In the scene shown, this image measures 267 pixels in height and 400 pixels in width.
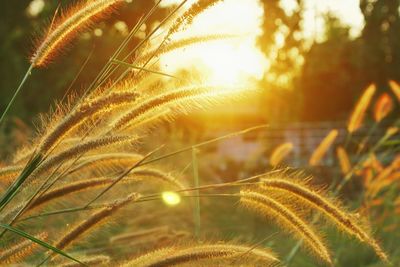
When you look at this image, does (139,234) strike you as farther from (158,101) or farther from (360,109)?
(360,109)

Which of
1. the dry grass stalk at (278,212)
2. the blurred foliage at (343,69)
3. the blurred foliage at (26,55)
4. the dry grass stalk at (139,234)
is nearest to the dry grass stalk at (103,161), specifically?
the dry grass stalk at (278,212)

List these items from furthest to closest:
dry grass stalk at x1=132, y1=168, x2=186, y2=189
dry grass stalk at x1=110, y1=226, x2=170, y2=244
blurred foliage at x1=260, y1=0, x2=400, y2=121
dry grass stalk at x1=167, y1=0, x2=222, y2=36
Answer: blurred foliage at x1=260, y1=0, x2=400, y2=121, dry grass stalk at x1=110, y1=226, x2=170, y2=244, dry grass stalk at x1=132, y1=168, x2=186, y2=189, dry grass stalk at x1=167, y1=0, x2=222, y2=36

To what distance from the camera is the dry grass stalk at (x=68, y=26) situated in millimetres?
2059

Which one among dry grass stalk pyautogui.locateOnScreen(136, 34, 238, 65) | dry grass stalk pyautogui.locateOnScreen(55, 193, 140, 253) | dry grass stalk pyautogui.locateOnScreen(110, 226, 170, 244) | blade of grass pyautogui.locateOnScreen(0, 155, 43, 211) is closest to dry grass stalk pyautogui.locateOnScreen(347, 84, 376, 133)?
dry grass stalk pyautogui.locateOnScreen(110, 226, 170, 244)

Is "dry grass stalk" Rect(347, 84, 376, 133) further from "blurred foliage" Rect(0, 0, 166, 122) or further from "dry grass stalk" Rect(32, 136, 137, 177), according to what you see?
"blurred foliage" Rect(0, 0, 166, 122)

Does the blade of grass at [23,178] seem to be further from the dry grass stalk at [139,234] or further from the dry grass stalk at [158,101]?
the dry grass stalk at [139,234]

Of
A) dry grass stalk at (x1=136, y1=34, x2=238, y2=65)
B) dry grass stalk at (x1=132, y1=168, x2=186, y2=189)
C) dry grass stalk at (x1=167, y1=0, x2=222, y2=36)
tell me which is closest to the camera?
dry grass stalk at (x1=167, y1=0, x2=222, y2=36)

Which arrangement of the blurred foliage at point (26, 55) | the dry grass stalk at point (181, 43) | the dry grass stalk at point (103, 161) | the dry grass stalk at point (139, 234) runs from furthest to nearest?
the blurred foliage at point (26, 55) < the dry grass stalk at point (139, 234) < the dry grass stalk at point (103, 161) < the dry grass stalk at point (181, 43)

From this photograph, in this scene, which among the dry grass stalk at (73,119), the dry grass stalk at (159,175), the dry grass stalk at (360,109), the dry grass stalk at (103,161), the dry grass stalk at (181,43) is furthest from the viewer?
the dry grass stalk at (360,109)

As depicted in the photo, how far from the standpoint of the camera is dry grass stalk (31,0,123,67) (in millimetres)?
2059

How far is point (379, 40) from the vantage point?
3105cm

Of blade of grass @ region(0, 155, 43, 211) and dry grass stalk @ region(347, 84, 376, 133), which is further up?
dry grass stalk @ region(347, 84, 376, 133)

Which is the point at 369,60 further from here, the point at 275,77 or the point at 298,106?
the point at 275,77

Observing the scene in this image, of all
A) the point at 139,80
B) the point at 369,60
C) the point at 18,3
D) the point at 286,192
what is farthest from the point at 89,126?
the point at 369,60
